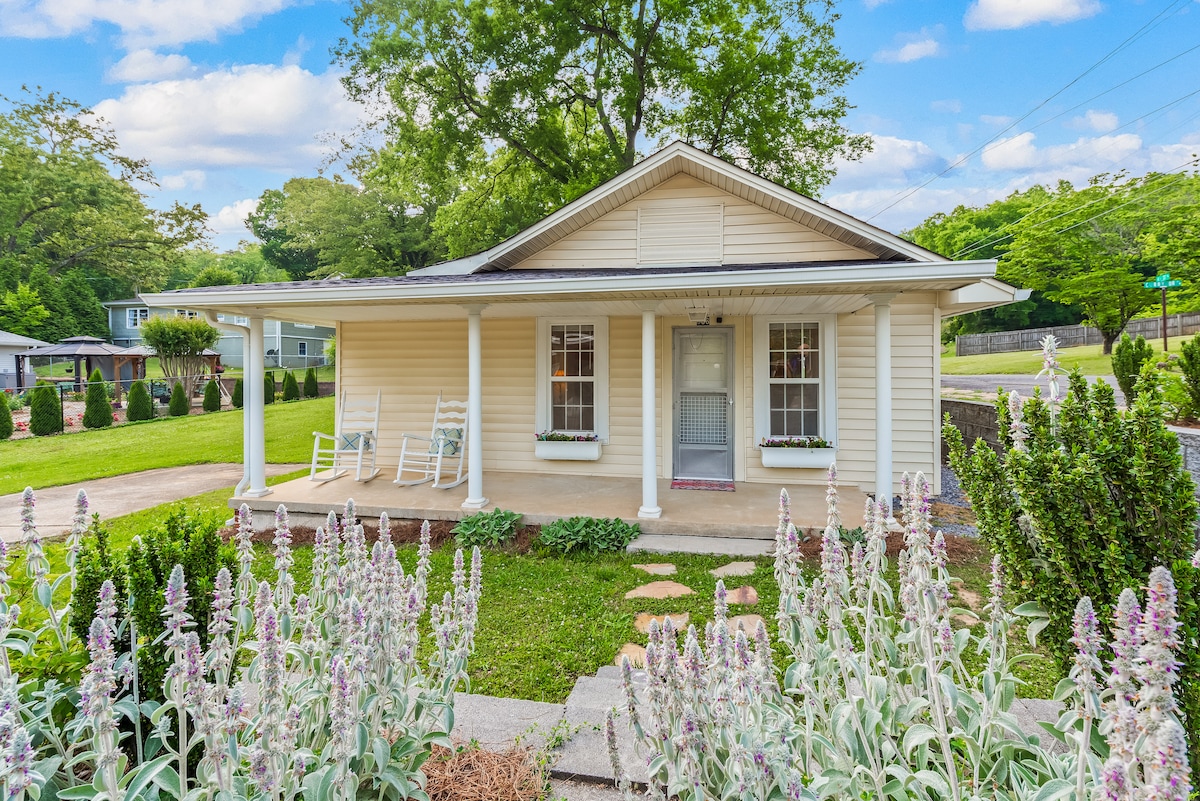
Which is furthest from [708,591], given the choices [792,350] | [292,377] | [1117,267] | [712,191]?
[1117,267]

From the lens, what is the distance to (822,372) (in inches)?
274

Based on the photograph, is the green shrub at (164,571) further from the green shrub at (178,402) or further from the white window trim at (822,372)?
the green shrub at (178,402)

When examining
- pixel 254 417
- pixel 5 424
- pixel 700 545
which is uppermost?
pixel 254 417

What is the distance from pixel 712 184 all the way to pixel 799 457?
345 centimetres

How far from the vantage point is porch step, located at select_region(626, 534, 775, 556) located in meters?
5.10

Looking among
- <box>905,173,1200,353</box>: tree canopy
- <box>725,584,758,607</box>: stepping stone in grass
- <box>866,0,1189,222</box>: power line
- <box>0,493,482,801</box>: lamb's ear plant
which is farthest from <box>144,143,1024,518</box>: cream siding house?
<box>905,173,1200,353</box>: tree canopy

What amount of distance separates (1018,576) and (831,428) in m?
5.20

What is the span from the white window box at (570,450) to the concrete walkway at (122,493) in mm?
4455

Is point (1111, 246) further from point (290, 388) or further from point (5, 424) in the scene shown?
point (5, 424)

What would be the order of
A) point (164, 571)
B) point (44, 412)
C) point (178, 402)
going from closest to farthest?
point (164, 571)
point (44, 412)
point (178, 402)

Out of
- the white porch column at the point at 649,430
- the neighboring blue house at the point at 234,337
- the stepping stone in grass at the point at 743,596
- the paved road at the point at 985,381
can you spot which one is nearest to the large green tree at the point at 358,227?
the neighboring blue house at the point at 234,337

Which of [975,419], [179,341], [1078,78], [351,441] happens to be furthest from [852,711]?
[1078,78]

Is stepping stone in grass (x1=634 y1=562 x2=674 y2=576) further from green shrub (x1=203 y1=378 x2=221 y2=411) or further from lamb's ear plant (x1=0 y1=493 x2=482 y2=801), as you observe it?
green shrub (x1=203 y1=378 x2=221 y2=411)

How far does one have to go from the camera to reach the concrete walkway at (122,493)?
6.24m
